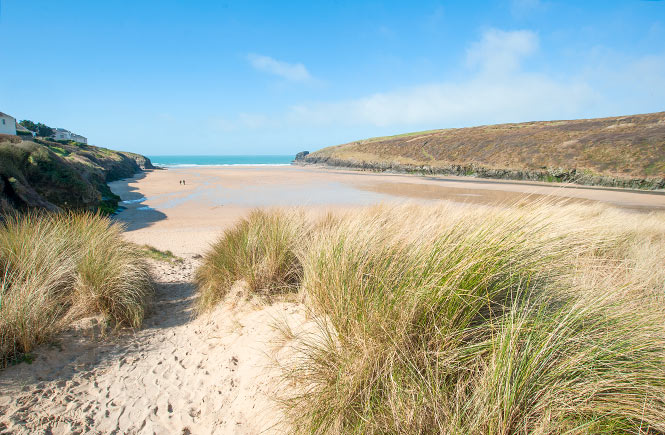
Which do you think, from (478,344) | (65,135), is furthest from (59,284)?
(65,135)

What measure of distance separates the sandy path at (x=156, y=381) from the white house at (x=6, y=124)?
44690 millimetres

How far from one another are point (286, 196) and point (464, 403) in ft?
67.3

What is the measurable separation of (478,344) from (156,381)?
313 centimetres

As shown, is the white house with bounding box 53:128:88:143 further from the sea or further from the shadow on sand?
the shadow on sand

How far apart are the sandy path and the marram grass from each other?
25cm

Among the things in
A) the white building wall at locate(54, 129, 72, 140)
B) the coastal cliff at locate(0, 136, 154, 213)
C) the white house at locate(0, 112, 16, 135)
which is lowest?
the coastal cliff at locate(0, 136, 154, 213)

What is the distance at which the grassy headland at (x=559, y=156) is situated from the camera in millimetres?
27438

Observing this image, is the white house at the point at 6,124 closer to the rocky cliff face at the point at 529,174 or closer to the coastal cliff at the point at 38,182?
the coastal cliff at the point at 38,182

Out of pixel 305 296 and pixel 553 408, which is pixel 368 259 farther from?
pixel 553 408

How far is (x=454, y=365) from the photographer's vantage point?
6.40 ft

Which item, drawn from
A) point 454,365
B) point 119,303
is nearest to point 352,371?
point 454,365

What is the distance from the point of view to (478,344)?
1.85 m

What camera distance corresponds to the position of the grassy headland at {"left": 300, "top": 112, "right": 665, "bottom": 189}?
90.0 feet

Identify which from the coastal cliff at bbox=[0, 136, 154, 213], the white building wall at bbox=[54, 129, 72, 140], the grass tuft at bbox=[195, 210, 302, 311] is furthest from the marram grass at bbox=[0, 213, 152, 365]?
the white building wall at bbox=[54, 129, 72, 140]
